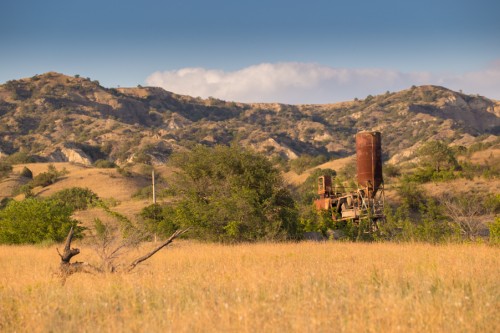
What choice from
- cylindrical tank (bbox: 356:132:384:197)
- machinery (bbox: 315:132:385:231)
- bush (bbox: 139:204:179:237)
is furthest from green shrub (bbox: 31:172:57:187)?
cylindrical tank (bbox: 356:132:384:197)

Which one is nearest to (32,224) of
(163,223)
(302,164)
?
→ (163,223)

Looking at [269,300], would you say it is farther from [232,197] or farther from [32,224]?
→ [32,224]

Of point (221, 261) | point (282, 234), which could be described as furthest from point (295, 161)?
point (221, 261)

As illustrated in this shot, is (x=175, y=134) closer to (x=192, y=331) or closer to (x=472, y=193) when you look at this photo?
(x=472, y=193)

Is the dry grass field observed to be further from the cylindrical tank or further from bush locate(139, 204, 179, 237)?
the cylindrical tank

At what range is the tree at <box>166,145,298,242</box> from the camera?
23.7 m

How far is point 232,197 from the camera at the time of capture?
24.1 m

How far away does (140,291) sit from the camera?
9.26 m

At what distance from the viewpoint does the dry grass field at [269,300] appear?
6.73 metres

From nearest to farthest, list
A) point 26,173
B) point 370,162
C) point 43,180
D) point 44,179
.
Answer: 1. point 370,162
2. point 43,180
3. point 44,179
4. point 26,173

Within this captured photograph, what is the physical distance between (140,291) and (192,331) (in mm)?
2898

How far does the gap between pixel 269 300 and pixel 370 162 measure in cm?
2071

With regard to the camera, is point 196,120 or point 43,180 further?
point 196,120

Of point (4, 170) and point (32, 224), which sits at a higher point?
point (4, 170)
